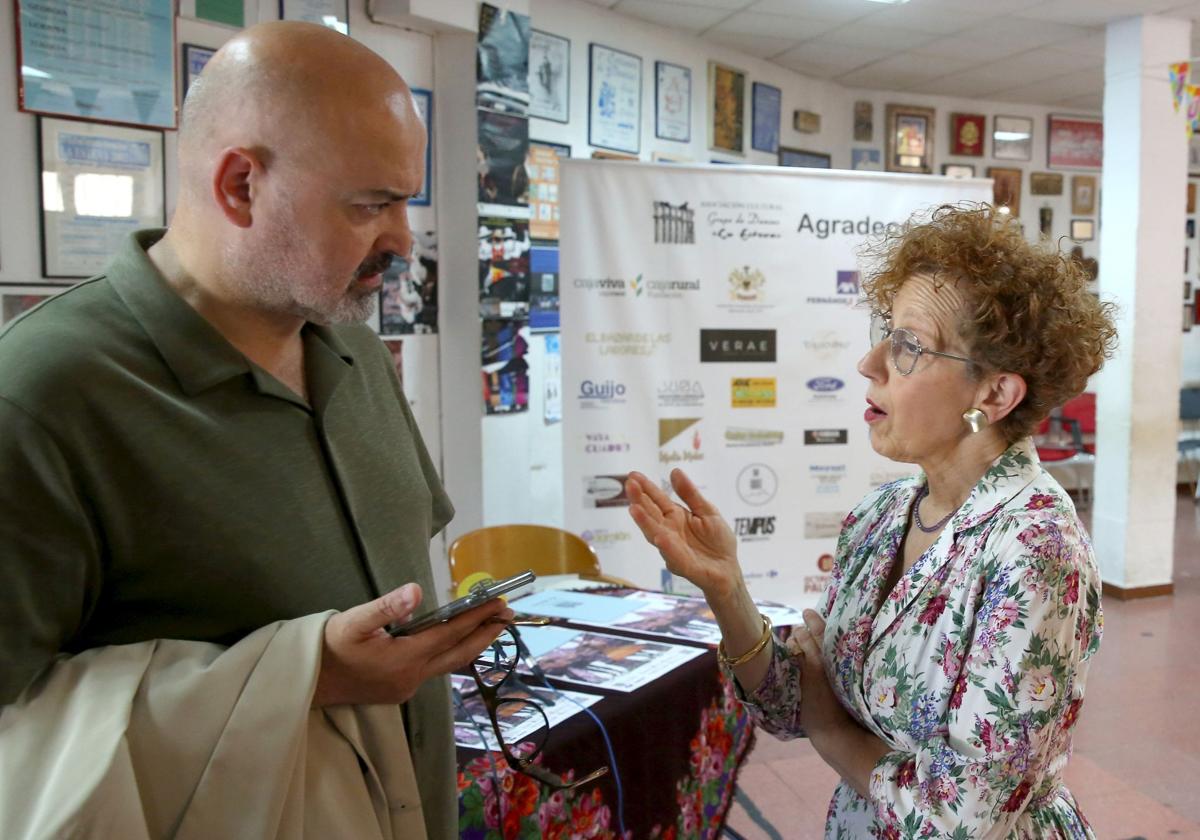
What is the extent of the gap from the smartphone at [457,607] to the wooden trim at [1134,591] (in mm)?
5299

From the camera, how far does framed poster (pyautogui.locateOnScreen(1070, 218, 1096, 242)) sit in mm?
7652

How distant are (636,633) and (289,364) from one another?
1215 mm

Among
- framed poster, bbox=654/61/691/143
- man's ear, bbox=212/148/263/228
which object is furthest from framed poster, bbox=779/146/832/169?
man's ear, bbox=212/148/263/228

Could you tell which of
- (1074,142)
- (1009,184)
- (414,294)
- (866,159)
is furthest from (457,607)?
(1074,142)

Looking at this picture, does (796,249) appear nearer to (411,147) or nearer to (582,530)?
(582,530)

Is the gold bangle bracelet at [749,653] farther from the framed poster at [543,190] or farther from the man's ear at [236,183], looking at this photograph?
the framed poster at [543,190]

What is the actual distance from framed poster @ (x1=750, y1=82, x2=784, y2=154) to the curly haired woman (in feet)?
15.2

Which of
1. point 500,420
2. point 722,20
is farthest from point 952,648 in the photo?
point 722,20

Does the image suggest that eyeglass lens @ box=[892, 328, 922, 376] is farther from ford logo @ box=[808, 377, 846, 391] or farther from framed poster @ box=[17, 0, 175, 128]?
ford logo @ box=[808, 377, 846, 391]

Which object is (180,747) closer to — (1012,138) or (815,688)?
(815,688)

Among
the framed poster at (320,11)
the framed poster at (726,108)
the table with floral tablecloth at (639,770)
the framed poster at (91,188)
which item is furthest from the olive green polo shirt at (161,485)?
the framed poster at (726,108)

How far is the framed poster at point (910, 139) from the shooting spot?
6824 millimetres

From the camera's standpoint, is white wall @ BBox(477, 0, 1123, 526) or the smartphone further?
white wall @ BBox(477, 0, 1123, 526)

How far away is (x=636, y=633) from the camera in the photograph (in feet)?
7.06
